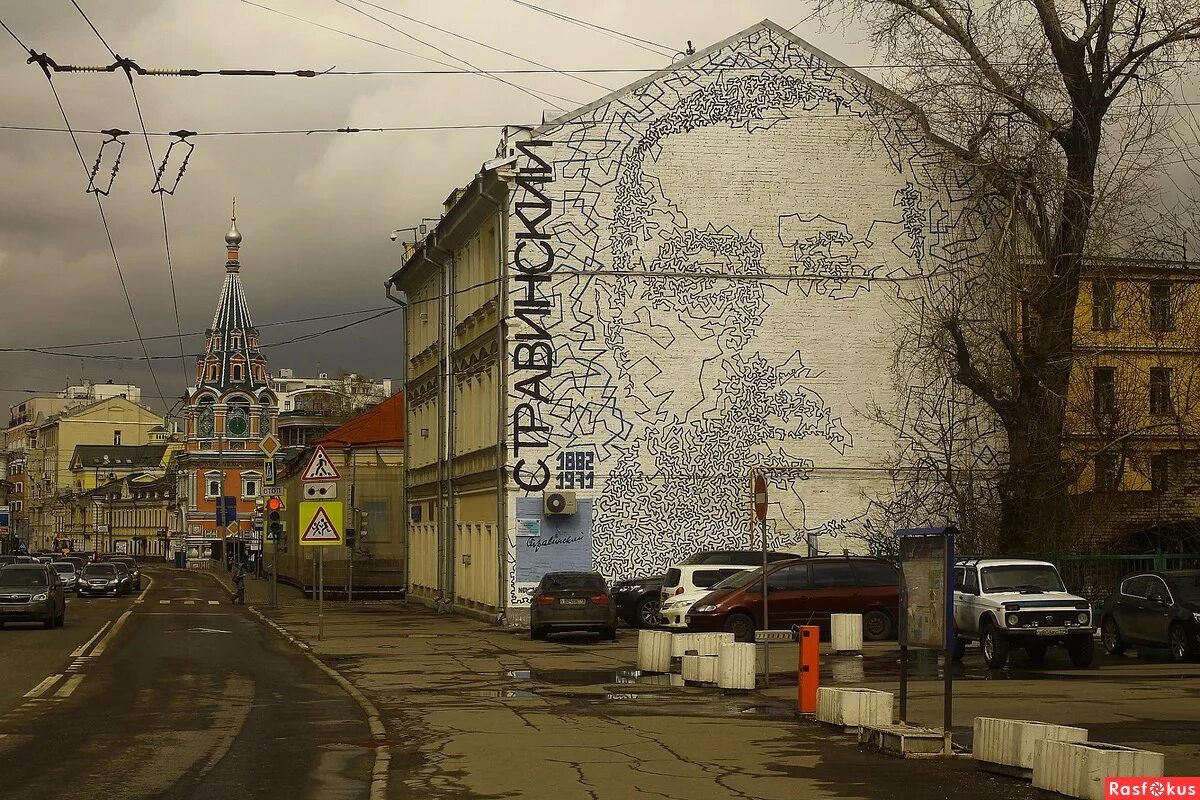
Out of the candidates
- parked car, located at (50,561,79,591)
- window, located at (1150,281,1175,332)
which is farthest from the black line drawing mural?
parked car, located at (50,561,79,591)

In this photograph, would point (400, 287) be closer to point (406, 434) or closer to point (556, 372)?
point (406, 434)

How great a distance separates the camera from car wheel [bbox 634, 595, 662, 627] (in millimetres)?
35625

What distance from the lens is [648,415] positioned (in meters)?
38.2

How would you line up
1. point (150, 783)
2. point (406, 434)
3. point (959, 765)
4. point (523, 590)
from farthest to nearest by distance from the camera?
point (406, 434) < point (523, 590) < point (959, 765) < point (150, 783)

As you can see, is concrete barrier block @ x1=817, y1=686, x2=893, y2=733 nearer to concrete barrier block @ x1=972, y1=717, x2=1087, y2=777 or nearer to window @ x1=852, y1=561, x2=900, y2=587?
concrete barrier block @ x1=972, y1=717, x2=1087, y2=777

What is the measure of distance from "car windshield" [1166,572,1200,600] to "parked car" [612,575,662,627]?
1233cm

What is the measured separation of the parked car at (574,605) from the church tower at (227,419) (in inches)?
4738

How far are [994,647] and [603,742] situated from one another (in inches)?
464

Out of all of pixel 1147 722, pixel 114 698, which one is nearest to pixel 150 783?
pixel 114 698

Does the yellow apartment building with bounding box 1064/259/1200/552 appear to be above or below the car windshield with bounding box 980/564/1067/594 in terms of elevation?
above

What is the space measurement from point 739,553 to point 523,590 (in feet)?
18.7

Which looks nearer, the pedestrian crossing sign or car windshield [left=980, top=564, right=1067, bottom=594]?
car windshield [left=980, top=564, right=1067, bottom=594]

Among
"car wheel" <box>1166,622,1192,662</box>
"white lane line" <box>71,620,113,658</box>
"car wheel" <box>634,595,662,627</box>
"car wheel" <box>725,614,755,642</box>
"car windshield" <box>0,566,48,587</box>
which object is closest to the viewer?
"car wheel" <box>1166,622,1192,662</box>

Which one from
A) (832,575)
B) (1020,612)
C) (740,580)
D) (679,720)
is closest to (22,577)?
(740,580)
